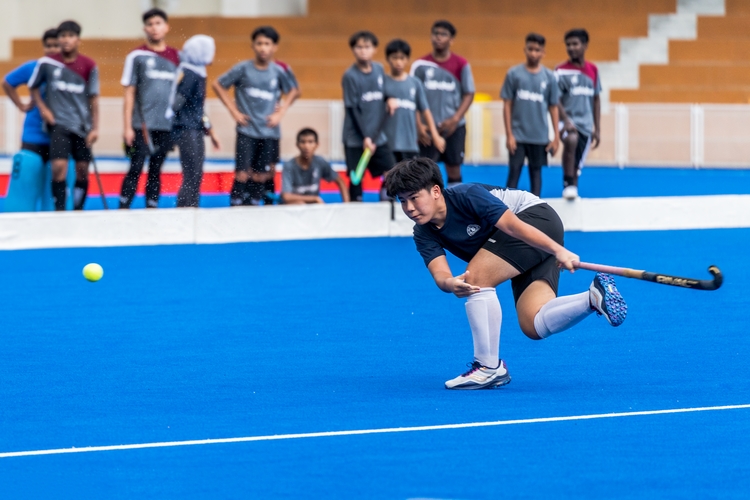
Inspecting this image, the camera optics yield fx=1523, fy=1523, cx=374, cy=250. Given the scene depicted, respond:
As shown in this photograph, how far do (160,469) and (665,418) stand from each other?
A: 1.73m

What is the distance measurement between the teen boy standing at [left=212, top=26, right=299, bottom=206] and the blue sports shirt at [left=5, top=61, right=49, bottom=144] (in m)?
1.38

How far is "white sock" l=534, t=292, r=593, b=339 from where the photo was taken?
5.61m

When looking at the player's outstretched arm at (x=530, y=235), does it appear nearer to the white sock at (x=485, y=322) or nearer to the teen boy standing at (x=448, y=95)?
the white sock at (x=485, y=322)

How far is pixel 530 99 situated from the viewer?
13.0 metres

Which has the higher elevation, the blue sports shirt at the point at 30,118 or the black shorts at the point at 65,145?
the blue sports shirt at the point at 30,118

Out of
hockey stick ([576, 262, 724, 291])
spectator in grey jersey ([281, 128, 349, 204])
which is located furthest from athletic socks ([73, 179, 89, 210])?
hockey stick ([576, 262, 724, 291])

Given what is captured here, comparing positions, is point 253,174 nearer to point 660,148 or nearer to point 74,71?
point 74,71

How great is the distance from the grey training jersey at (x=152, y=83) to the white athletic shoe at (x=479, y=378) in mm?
6358

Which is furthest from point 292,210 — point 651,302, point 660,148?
point 660,148

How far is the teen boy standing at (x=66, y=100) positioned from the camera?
38.0ft

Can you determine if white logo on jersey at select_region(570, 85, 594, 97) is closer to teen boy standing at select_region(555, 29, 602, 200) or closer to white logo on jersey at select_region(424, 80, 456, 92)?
teen boy standing at select_region(555, 29, 602, 200)

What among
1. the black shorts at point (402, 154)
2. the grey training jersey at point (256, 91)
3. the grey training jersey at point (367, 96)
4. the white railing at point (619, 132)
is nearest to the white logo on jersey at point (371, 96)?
the grey training jersey at point (367, 96)

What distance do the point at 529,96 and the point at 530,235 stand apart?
755cm

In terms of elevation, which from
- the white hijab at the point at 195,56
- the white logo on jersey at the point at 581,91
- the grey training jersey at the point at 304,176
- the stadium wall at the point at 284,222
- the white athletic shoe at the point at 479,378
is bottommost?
the white athletic shoe at the point at 479,378
